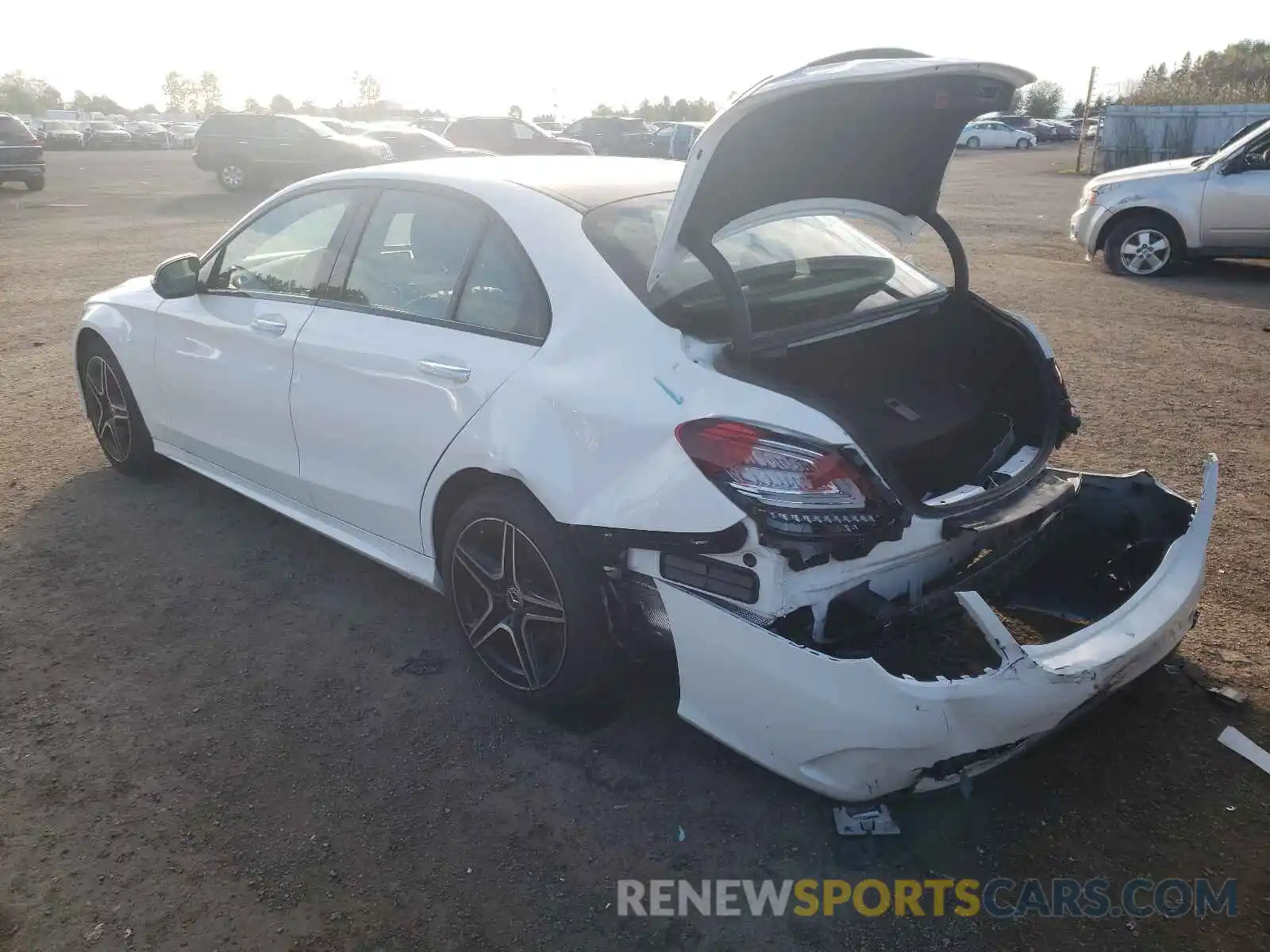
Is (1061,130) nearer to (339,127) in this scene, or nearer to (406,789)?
(339,127)

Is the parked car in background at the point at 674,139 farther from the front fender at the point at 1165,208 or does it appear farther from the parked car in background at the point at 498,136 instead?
the front fender at the point at 1165,208

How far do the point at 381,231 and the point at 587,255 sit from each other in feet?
3.56

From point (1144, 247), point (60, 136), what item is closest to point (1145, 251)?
point (1144, 247)

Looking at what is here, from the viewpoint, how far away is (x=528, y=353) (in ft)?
9.95

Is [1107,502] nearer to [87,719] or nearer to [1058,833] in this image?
[1058,833]

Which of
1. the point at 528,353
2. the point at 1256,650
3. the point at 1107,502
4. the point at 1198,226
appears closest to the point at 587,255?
the point at 528,353

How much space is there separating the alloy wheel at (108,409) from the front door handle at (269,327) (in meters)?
1.45

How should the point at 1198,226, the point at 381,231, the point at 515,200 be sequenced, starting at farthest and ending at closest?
the point at 1198,226 < the point at 381,231 < the point at 515,200

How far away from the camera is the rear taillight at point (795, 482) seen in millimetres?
2469

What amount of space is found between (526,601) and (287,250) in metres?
2.07

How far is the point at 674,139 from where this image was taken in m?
22.7

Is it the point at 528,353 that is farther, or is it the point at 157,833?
the point at 528,353

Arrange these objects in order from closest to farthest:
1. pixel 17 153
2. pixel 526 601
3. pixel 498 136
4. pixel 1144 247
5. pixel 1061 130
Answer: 1. pixel 526 601
2. pixel 1144 247
3. pixel 17 153
4. pixel 498 136
5. pixel 1061 130

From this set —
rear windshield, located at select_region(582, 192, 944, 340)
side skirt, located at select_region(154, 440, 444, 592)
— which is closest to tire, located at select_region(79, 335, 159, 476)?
side skirt, located at select_region(154, 440, 444, 592)
